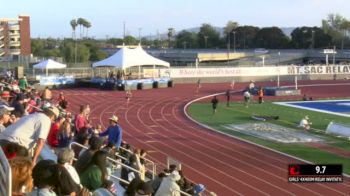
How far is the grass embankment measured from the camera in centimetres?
2275

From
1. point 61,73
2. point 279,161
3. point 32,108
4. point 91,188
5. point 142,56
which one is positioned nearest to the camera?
point 91,188

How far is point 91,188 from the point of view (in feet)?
21.1

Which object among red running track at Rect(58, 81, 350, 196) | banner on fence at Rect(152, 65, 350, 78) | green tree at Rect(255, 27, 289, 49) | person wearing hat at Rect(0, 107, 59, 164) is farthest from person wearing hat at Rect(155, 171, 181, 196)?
green tree at Rect(255, 27, 289, 49)

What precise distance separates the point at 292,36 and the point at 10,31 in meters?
66.7

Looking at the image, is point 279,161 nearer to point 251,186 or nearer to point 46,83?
point 251,186

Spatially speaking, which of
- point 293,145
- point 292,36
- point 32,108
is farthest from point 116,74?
point 292,36

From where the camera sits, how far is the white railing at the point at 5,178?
4.06 metres

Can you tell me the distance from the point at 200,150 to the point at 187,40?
131159mm

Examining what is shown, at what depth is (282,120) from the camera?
109 feet

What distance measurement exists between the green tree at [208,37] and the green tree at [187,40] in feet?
4.74

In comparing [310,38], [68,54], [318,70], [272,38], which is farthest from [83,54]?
[310,38]
